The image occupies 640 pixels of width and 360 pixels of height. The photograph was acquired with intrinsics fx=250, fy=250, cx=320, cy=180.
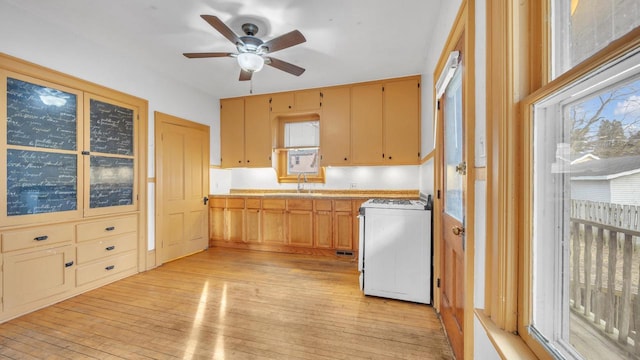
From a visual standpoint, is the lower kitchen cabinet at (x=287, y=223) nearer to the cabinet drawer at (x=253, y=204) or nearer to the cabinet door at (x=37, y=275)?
the cabinet drawer at (x=253, y=204)

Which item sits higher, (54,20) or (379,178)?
(54,20)

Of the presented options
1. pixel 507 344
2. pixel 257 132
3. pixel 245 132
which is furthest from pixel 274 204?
pixel 507 344

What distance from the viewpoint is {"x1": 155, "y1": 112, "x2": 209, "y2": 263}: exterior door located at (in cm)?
355

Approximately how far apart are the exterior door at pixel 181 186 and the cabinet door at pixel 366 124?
2573 mm

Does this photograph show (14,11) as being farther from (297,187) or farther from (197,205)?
(297,187)

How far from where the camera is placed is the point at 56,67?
246 cm

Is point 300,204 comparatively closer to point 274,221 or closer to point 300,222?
point 300,222

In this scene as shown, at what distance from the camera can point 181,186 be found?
388cm

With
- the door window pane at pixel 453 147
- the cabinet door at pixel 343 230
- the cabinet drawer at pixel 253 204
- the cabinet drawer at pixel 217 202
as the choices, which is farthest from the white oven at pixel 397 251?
the cabinet drawer at pixel 217 202

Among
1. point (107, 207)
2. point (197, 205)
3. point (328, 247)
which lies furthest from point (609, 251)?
point (197, 205)

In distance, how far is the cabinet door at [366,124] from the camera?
153 inches

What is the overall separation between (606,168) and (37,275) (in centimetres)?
382

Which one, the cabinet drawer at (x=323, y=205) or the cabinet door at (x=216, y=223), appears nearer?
the cabinet drawer at (x=323, y=205)

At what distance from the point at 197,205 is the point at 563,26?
4.52 meters
